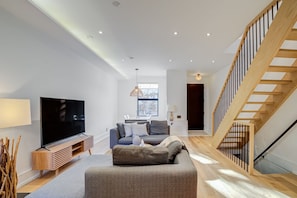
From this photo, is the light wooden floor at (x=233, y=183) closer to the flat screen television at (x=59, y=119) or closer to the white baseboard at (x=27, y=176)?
the white baseboard at (x=27, y=176)

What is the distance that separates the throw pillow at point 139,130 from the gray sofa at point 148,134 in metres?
0.13

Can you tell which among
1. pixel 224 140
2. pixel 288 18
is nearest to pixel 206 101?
pixel 224 140

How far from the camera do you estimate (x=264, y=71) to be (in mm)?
3102

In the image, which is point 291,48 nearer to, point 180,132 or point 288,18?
point 288,18

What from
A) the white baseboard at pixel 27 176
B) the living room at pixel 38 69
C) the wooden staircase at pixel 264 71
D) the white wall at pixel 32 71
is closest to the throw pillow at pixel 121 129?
the living room at pixel 38 69

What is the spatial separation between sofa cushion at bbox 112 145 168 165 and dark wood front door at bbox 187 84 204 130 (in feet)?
25.3

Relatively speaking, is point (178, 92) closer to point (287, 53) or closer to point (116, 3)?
point (287, 53)

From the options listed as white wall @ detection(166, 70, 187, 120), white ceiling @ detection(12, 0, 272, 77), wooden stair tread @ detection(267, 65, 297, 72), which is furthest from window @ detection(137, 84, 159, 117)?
wooden stair tread @ detection(267, 65, 297, 72)

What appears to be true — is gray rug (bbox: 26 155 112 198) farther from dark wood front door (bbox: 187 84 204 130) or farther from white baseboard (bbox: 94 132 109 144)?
dark wood front door (bbox: 187 84 204 130)

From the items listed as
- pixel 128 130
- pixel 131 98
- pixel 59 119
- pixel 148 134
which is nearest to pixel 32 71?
pixel 59 119

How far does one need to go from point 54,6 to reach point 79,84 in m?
2.59

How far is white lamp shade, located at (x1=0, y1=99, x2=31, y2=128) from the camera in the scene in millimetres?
2219

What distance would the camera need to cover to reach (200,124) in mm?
9812

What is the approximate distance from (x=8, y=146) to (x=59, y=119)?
2.07 m
